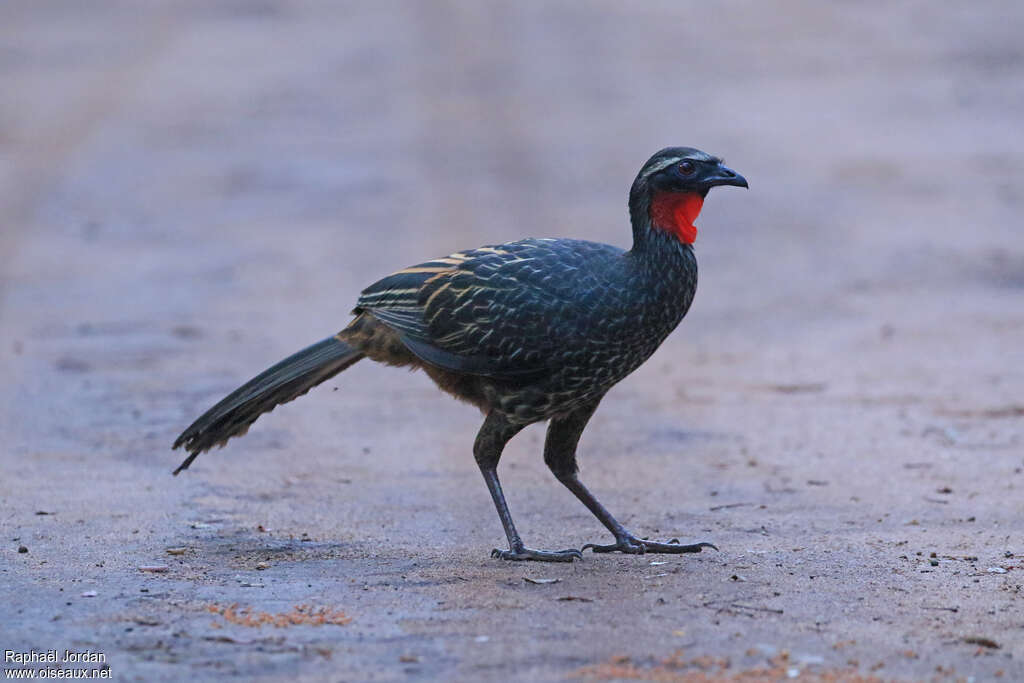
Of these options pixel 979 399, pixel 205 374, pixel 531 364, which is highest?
pixel 531 364

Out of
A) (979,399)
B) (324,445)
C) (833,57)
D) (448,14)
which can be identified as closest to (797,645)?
(324,445)

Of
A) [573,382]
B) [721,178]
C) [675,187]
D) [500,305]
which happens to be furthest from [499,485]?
[721,178]

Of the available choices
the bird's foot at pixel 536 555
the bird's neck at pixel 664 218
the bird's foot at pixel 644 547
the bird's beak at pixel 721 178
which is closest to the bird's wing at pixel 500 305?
the bird's neck at pixel 664 218

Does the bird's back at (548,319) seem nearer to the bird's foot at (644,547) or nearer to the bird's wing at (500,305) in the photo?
the bird's wing at (500,305)

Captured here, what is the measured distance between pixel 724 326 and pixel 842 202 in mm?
3567

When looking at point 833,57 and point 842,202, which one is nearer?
point 842,202

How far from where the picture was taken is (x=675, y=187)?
5527 millimetres

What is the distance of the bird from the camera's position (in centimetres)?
534

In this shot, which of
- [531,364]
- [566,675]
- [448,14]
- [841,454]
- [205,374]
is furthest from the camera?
[448,14]

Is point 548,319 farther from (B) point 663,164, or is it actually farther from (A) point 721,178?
(A) point 721,178

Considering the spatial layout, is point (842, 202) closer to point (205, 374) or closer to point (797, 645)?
point (205, 374)

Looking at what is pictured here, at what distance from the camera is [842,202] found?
13.9 metres

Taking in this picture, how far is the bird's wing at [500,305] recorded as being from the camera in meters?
5.35

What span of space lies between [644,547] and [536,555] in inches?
19.8
